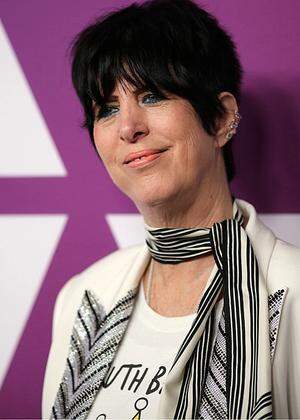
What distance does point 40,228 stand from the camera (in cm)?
166

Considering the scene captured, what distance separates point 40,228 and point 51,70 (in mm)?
362

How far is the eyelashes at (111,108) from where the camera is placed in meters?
1.22

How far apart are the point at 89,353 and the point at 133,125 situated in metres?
0.43

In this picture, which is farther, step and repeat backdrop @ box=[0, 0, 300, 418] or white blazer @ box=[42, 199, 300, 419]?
step and repeat backdrop @ box=[0, 0, 300, 418]

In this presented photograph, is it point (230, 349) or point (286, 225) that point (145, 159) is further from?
point (286, 225)

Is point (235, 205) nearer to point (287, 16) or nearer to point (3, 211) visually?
point (287, 16)

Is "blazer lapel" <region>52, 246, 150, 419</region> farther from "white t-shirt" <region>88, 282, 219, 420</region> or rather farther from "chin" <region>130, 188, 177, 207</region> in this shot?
"chin" <region>130, 188, 177, 207</region>

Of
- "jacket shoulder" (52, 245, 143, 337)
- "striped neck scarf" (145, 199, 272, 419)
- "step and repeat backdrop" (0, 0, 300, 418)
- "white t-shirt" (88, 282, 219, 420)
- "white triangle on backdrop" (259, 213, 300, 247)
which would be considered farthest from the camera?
"step and repeat backdrop" (0, 0, 300, 418)

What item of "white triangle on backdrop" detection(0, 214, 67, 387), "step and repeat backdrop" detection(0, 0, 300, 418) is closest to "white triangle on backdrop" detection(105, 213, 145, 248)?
"step and repeat backdrop" detection(0, 0, 300, 418)

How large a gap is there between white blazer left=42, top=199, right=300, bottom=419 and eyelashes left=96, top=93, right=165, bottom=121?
0.25 metres

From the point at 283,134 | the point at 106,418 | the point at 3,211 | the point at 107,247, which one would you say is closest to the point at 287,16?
the point at 283,134

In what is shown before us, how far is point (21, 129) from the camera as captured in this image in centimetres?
166

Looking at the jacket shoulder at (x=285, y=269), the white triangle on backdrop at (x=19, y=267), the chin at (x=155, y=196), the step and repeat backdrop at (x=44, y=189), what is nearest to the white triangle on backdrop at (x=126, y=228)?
the step and repeat backdrop at (x=44, y=189)

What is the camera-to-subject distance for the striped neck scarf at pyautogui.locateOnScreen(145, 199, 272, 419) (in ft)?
3.51
